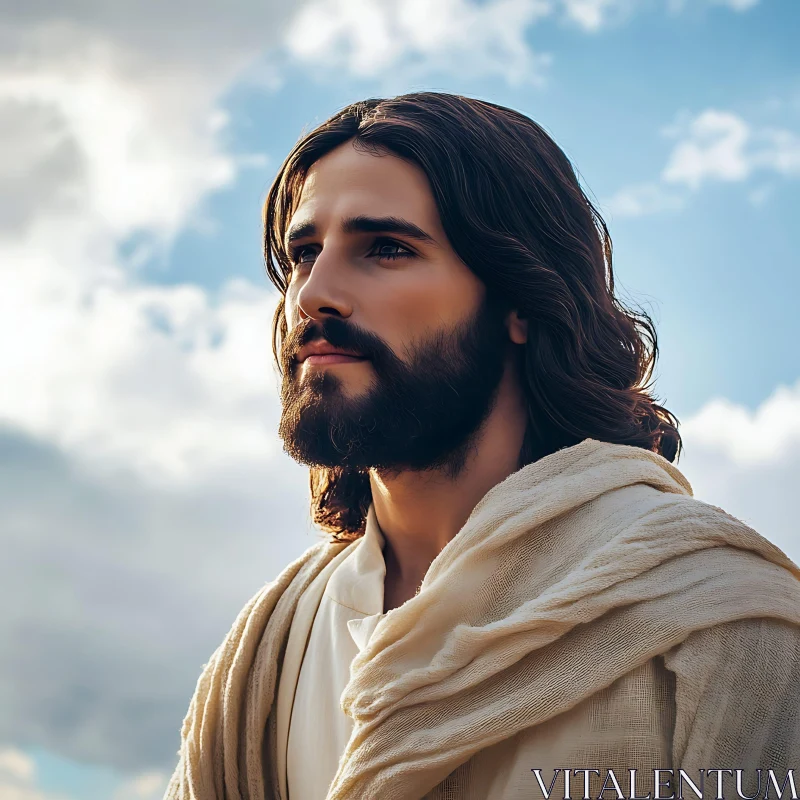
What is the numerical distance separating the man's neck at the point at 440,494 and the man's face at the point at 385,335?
2.4 inches

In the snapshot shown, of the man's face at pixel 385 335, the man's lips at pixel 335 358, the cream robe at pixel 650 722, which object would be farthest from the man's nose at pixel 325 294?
the cream robe at pixel 650 722

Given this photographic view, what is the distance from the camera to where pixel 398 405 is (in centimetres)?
372

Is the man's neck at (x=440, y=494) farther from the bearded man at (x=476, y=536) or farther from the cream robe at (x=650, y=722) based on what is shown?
the cream robe at (x=650, y=722)

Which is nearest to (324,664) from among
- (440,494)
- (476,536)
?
(440,494)

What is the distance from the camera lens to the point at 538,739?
9.70ft

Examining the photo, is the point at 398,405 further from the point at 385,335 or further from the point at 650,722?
the point at 650,722

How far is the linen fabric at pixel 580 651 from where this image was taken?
2906 mm

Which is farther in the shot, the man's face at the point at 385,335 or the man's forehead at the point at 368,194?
the man's forehead at the point at 368,194

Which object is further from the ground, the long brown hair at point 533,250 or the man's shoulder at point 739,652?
the long brown hair at point 533,250

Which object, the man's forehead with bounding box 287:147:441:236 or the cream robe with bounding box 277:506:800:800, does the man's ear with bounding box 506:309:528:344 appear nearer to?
the man's forehead with bounding box 287:147:441:236

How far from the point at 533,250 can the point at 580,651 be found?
169 centimetres

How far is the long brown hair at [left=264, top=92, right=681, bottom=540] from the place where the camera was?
12.9ft

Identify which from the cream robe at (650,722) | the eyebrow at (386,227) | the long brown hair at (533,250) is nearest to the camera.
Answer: the cream robe at (650,722)

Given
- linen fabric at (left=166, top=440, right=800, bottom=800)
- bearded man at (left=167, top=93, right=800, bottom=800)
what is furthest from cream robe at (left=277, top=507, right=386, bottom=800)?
linen fabric at (left=166, top=440, right=800, bottom=800)
